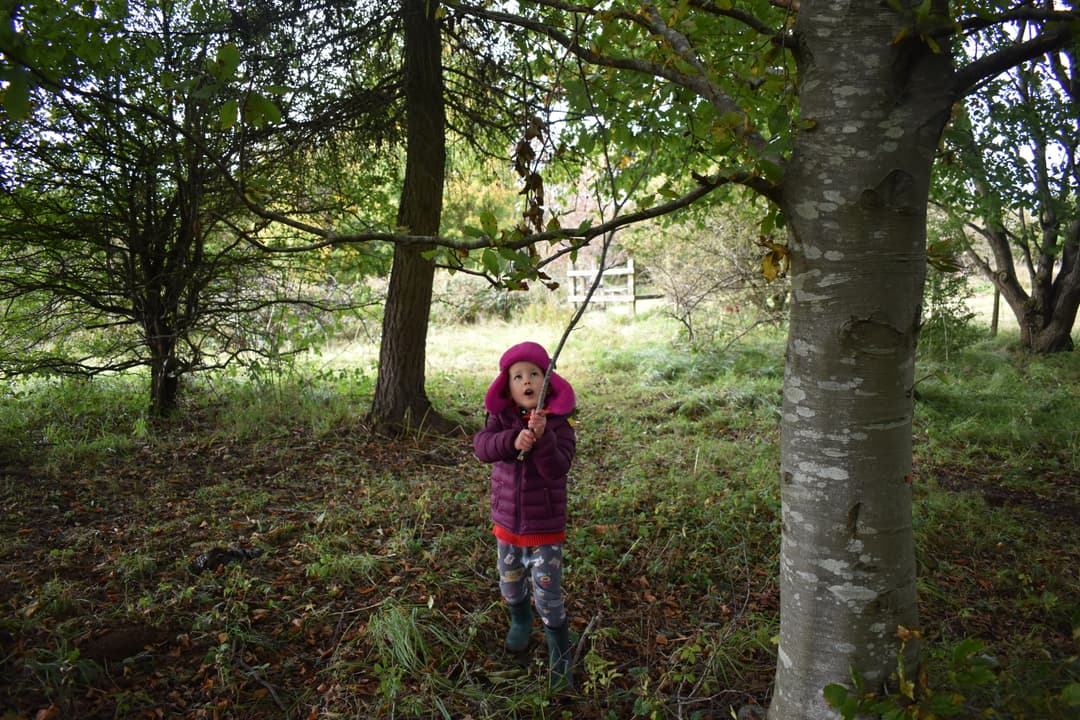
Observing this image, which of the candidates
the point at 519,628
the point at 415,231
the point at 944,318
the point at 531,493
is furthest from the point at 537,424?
the point at 944,318

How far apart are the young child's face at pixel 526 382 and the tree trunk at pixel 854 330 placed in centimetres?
114

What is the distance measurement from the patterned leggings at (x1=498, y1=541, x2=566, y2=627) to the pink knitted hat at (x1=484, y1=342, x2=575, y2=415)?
62cm

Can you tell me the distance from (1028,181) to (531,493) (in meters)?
6.48

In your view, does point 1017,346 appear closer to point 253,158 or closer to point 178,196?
point 253,158

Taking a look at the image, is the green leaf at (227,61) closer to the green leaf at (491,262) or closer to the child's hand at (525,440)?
the green leaf at (491,262)

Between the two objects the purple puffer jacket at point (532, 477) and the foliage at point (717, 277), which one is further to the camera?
the foliage at point (717, 277)

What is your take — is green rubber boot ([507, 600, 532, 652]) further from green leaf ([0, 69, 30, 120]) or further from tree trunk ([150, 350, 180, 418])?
tree trunk ([150, 350, 180, 418])

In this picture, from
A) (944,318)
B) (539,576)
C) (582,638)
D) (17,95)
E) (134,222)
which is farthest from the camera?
(944,318)

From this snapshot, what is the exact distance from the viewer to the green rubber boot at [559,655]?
2752 millimetres

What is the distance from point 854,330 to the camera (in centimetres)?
187

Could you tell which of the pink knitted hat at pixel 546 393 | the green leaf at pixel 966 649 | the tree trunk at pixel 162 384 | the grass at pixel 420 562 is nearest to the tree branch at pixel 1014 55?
the grass at pixel 420 562

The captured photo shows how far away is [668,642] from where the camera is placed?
3039 millimetres

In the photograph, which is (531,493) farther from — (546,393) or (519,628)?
(519,628)

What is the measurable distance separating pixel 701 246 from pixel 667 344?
Result: 76.3 inches
